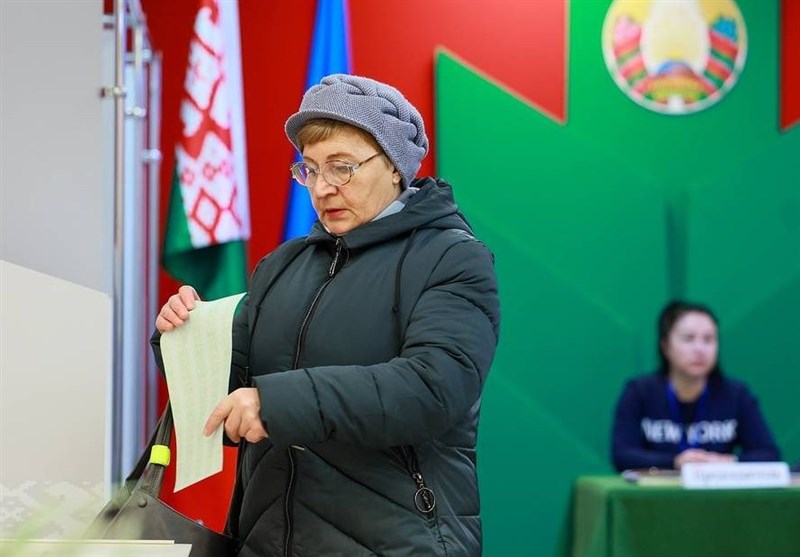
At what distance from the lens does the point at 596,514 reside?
3.90 meters

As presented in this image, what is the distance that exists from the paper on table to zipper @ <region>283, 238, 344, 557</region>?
0.09 m

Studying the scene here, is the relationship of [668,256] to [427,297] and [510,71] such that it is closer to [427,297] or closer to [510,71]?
[510,71]

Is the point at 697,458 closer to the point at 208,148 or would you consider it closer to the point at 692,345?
the point at 692,345

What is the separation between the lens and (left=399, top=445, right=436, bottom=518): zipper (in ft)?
4.97

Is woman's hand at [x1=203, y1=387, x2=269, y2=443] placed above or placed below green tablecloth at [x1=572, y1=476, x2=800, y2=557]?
above

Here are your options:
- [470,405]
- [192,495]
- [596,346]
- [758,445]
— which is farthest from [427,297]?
[596,346]

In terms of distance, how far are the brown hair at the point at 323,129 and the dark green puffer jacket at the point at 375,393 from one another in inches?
4.9

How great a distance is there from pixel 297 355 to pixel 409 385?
21cm

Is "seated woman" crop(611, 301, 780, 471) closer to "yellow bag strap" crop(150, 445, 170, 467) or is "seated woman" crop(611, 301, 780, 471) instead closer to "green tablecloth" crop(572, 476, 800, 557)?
"green tablecloth" crop(572, 476, 800, 557)

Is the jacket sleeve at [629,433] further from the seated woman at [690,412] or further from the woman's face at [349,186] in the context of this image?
the woman's face at [349,186]

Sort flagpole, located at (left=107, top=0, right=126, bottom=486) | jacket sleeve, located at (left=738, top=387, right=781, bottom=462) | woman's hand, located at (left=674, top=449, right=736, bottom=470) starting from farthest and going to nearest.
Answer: jacket sleeve, located at (left=738, top=387, right=781, bottom=462), woman's hand, located at (left=674, top=449, right=736, bottom=470), flagpole, located at (left=107, top=0, right=126, bottom=486)

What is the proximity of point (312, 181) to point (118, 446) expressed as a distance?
1.22 meters

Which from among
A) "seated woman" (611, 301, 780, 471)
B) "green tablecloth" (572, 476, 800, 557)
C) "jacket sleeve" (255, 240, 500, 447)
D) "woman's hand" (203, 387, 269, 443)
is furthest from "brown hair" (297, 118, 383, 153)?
"seated woman" (611, 301, 780, 471)

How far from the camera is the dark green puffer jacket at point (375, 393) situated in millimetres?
1424
